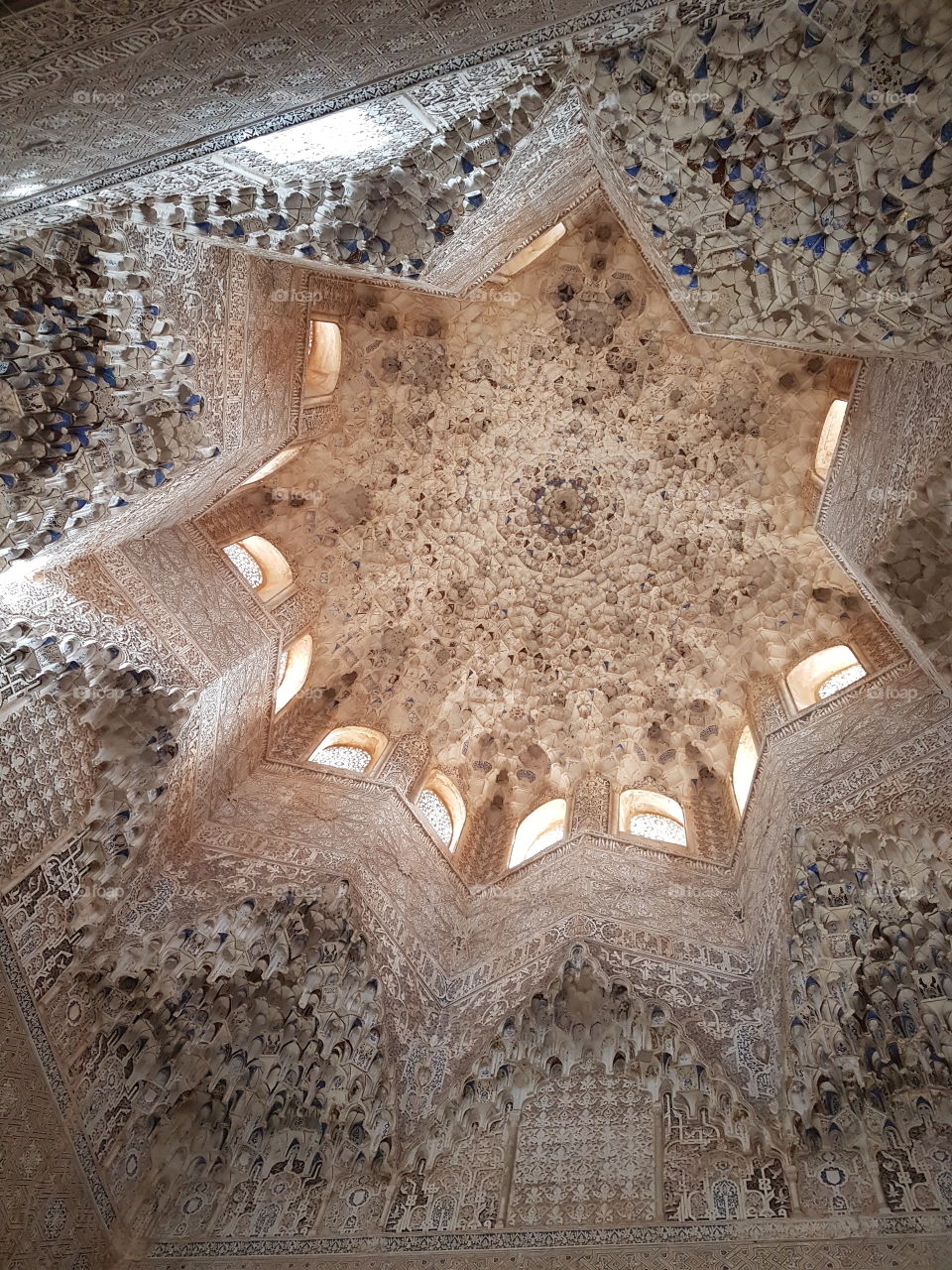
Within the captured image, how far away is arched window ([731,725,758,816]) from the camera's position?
25.4ft

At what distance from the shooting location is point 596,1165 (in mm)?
5641

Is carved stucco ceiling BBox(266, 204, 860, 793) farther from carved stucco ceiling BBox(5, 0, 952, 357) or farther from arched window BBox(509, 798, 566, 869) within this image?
carved stucco ceiling BBox(5, 0, 952, 357)

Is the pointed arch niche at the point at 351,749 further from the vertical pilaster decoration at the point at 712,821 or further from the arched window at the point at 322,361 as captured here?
the arched window at the point at 322,361

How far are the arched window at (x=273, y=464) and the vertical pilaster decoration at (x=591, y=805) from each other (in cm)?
444

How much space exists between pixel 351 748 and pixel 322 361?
13.3 feet

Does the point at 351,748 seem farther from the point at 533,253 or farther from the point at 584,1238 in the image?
the point at 533,253

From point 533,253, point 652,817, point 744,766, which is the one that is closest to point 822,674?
point 744,766

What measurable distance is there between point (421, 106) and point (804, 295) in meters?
2.21

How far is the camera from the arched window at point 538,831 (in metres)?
8.27

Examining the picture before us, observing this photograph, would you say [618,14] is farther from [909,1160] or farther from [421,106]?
[909,1160]

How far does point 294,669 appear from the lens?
8766 mm

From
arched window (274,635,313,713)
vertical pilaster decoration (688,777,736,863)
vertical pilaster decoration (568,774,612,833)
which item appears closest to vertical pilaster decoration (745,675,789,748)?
vertical pilaster decoration (688,777,736,863)

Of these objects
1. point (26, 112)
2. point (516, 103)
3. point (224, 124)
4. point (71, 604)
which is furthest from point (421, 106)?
point (71, 604)

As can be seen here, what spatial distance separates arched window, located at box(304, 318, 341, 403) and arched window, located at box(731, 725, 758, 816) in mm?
5474
